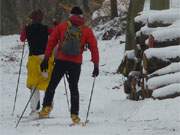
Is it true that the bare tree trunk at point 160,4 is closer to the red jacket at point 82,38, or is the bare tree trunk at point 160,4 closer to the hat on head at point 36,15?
the hat on head at point 36,15

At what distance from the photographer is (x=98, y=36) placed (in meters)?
34.3

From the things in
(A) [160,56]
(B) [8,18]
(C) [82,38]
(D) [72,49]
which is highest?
(C) [82,38]

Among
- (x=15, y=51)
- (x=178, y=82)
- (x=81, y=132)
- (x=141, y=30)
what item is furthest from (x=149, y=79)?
(x=15, y=51)

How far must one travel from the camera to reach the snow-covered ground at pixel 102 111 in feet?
33.3

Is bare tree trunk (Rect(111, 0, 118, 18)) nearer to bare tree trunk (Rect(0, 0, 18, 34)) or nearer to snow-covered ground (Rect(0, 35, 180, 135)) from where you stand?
bare tree trunk (Rect(0, 0, 18, 34))

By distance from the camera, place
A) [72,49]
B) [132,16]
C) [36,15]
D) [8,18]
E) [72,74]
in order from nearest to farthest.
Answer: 1. [72,49]
2. [72,74]
3. [36,15]
4. [132,16]
5. [8,18]

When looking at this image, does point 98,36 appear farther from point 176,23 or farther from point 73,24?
point 73,24

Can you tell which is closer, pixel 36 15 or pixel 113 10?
pixel 36 15

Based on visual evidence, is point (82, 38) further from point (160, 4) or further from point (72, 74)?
point (160, 4)

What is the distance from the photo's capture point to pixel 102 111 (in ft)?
48.3

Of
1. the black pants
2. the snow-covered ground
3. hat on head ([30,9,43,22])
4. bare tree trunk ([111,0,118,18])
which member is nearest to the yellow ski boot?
the snow-covered ground

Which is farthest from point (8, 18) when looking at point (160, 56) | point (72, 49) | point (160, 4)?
point (72, 49)

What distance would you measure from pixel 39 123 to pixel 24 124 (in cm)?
32

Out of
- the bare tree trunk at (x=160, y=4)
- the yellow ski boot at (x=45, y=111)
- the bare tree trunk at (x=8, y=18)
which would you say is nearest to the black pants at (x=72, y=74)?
the yellow ski boot at (x=45, y=111)
